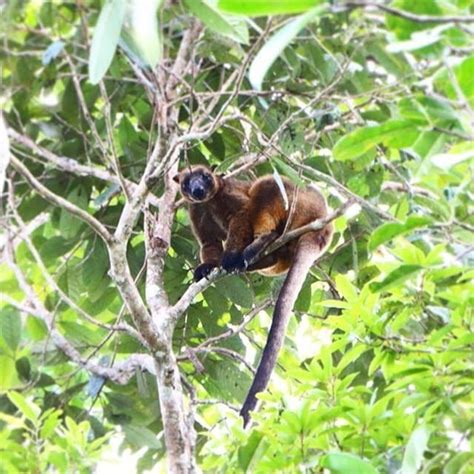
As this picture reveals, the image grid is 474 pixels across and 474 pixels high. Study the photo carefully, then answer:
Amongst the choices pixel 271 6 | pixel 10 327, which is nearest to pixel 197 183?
pixel 10 327

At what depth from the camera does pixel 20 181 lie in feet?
15.5

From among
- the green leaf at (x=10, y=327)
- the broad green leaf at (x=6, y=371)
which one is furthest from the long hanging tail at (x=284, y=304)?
the broad green leaf at (x=6, y=371)

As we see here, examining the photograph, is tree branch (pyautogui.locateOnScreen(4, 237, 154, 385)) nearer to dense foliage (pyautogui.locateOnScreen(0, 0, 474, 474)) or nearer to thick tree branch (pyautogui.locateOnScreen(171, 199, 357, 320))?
dense foliage (pyautogui.locateOnScreen(0, 0, 474, 474))

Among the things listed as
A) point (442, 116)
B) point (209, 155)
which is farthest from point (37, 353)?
point (442, 116)

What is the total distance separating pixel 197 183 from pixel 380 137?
2.69 m

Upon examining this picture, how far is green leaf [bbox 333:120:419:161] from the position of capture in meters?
1.88

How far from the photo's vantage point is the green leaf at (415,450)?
1953 millimetres

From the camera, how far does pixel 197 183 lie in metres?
4.57

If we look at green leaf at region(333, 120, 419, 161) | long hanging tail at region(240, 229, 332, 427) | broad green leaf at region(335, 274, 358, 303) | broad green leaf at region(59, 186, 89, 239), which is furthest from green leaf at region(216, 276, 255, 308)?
green leaf at region(333, 120, 419, 161)

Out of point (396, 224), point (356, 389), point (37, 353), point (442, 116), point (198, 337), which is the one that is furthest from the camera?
point (37, 353)

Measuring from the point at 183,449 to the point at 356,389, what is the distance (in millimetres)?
824

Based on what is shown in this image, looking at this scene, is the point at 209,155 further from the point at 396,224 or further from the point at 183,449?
the point at 396,224

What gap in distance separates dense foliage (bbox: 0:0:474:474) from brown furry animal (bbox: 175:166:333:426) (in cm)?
11

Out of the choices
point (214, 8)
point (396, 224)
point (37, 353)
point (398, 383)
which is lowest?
point (37, 353)
